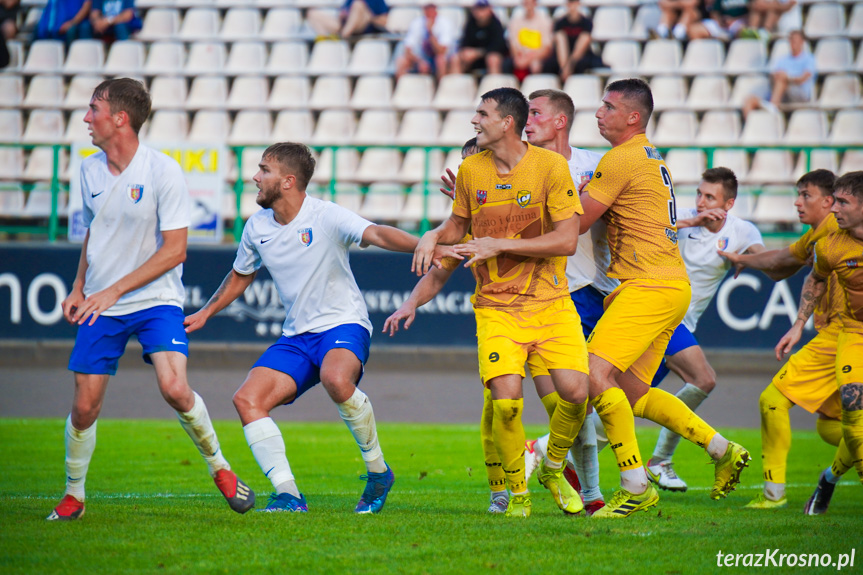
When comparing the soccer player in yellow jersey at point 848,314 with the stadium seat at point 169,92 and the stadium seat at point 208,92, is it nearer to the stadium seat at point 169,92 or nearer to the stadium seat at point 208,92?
the stadium seat at point 208,92

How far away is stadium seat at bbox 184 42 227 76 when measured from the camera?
19062mm

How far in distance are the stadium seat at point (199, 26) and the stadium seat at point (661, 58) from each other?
848 cm

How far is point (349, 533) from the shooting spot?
4934mm

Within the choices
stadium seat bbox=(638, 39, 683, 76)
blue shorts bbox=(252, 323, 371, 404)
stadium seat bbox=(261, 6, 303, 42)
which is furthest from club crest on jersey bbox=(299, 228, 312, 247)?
stadium seat bbox=(261, 6, 303, 42)

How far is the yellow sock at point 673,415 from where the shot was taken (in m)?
6.28

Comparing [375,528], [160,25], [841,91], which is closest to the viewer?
[375,528]

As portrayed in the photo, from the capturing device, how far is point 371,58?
727 inches

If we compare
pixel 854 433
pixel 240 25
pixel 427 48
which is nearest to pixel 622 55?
pixel 427 48

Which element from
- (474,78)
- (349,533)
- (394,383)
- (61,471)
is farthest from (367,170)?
(349,533)

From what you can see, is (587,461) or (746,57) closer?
(587,461)

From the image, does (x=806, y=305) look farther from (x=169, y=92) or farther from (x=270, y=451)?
(x=169, y=92)

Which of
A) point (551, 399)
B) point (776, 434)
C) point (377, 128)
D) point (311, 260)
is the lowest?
point (776, 434)

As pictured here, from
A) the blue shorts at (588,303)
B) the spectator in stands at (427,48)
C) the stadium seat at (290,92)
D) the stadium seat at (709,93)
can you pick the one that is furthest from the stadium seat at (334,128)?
the blue shorts at (588,303)

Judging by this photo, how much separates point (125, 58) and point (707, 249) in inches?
569
